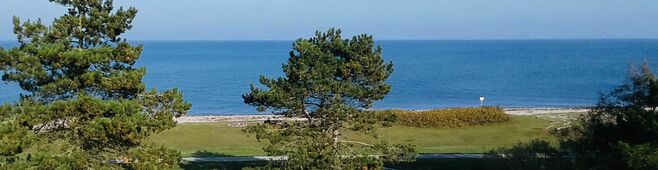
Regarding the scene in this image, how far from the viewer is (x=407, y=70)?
419 feet

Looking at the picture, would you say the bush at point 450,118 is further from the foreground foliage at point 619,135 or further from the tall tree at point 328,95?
the tall tree at point 328,95

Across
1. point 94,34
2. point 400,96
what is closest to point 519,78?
point 400,96

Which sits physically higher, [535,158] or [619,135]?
[619,135]

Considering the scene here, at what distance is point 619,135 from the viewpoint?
19219mm

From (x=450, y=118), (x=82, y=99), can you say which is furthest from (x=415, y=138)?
(x=82, y=99)

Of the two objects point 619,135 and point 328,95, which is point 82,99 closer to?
point 328,95

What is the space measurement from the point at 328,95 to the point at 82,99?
810 cm

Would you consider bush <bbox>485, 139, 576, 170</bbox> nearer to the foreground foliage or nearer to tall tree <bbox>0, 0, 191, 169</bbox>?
the foreground foliage

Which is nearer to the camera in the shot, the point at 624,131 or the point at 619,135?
the point at 624,131

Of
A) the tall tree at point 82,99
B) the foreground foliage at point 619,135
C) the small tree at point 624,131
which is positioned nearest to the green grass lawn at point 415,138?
the foreground foliage at point 619,135

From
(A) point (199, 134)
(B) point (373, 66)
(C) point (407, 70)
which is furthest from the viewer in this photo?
(C) point (407, 70)

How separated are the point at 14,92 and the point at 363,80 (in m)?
67.2

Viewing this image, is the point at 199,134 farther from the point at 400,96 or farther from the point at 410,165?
the point at 400,96

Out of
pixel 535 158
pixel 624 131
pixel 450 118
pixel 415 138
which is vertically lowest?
pixel 535 158
